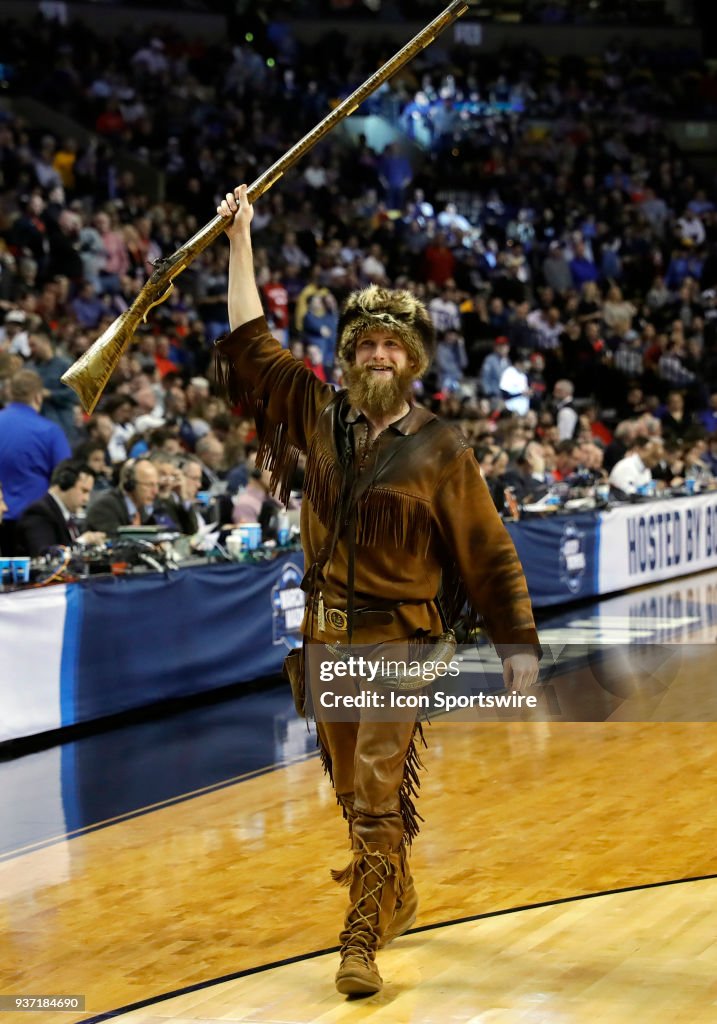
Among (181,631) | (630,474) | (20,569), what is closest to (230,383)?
(20,569)

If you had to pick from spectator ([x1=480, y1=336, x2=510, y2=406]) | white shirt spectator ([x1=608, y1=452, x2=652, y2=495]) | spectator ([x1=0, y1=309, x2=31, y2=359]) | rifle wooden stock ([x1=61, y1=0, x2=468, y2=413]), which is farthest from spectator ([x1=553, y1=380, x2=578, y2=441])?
rifle wooden stock ([x1=61, y1=0, x2=468, y2=413])

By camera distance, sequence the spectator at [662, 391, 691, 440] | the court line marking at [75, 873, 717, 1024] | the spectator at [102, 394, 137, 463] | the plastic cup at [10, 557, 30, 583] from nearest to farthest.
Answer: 1. the court line marking at [75, 873, 717, 1024]
2. the plastic cup at [10, 557, 30, 583]
3. the spectator at [102, 394, 137, 463]
4. the spectator at [662, 391, 691, 440]

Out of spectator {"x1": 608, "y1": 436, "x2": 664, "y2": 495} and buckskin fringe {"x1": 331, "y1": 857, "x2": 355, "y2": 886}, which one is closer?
buckskin fringe {"x1": 331, "y1": 857, "x2": 355, "y2": 886}

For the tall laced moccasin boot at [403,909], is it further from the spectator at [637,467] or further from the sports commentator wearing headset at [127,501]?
the spectator at [637,467]

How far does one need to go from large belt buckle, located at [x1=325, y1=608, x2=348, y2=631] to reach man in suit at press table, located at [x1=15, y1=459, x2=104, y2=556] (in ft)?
14.0

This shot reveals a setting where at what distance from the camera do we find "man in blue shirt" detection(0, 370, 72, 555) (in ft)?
32.0

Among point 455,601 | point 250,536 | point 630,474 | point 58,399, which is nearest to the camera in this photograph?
point 455,601

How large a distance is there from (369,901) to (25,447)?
19.4 feet

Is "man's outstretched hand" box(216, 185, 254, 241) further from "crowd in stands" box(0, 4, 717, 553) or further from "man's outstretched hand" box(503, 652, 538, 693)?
"crowd in stands" box(0, 4, 717, 553)

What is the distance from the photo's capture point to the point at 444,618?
4.94 metres

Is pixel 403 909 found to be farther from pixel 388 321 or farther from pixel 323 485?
pixel 388 321

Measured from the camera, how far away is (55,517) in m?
9.14

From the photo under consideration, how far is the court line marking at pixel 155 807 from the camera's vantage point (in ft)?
20.8

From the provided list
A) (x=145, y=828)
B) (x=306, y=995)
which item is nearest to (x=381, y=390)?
(x=306, y=995)
